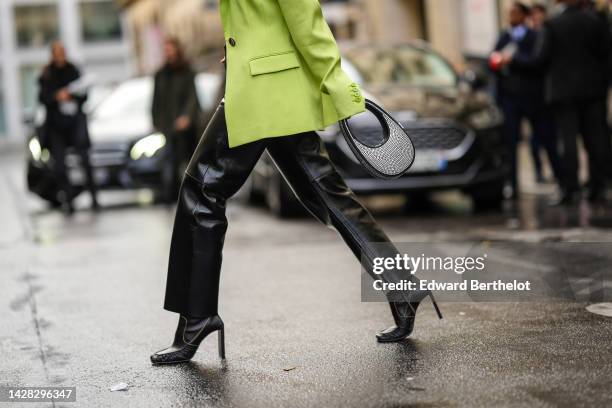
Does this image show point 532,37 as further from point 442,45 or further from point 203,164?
point 442,45

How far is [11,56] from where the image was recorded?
74.1 m

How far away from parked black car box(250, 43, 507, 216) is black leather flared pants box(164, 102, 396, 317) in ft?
17.6

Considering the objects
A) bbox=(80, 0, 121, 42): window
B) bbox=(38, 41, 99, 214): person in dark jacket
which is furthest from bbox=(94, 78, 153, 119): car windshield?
bbox=(80, 0, 121, 42): window

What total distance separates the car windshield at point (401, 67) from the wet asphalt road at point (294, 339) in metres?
2.86

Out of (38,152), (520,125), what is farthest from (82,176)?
(520,125)

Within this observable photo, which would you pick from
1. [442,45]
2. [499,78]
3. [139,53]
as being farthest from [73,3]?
[499,78]

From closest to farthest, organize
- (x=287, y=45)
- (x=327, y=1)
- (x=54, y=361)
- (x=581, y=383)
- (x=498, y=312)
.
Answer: (x=581, y=383), (x=287, y=45), (x=54, y=361), (x=498, y=312), (x=327, y=1)

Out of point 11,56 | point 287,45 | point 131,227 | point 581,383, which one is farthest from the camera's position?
point 11,56

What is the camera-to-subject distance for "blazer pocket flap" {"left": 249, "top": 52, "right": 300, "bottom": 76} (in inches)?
192

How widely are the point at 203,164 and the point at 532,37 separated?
8.03 meters

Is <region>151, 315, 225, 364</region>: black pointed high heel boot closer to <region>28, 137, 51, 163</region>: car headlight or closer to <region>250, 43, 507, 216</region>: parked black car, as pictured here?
<region>250, 43, 507, 216</region>: parked black car

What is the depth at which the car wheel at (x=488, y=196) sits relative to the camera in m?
11.3

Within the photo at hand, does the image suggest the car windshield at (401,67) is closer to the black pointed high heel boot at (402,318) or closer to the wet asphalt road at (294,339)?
the wet asphalt road at (294,339)

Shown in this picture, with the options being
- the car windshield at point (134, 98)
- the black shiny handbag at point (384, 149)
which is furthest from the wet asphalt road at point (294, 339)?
the car windshield at point (134, 98)
